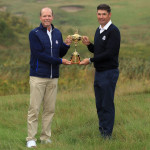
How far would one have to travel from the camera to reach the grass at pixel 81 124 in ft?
20.7

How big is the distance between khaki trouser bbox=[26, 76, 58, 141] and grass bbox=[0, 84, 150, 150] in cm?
23

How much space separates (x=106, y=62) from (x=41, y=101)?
113 centimetres

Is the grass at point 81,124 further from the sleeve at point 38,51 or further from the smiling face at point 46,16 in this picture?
the smiling face at point 46,16

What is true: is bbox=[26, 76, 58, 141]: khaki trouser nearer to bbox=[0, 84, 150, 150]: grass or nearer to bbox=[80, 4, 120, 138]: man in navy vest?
bbox=[0, 84, 150, 150]: grass

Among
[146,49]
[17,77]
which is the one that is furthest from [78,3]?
[17,77]

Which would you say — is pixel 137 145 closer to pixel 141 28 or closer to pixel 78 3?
pixel 141 28

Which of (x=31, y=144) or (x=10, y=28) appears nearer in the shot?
(x=31, y=144)

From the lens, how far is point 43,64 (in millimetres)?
6336

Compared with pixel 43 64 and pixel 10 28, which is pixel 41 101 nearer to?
pixel 43 64

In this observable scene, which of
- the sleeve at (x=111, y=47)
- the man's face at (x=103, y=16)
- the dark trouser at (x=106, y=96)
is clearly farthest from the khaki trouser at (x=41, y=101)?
the man's face at (x=103, y=16)

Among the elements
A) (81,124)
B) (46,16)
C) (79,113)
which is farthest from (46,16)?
(79,113)

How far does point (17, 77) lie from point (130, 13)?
33.9 metres

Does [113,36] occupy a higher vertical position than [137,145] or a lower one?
higher

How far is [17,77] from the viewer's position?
14.4m
